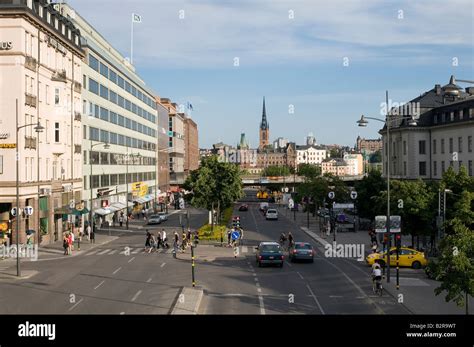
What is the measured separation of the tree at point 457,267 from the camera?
19.8 metres

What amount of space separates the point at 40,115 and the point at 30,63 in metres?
4.40

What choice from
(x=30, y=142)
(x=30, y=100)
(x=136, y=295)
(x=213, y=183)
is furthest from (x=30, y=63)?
(x=136, y=295)

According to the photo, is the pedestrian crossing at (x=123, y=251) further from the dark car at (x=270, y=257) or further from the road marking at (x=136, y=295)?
the road marking at (x=136, y=295)

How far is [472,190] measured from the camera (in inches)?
1649

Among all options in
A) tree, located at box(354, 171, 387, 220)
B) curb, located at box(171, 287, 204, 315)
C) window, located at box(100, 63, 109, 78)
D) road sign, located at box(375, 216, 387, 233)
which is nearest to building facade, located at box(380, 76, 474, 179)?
tree, located at box(354, 171, 387, 220)

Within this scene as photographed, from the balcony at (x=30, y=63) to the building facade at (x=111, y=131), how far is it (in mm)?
10204

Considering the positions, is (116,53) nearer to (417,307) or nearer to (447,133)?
(447,133)

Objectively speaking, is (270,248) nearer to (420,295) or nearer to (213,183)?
(420,295)

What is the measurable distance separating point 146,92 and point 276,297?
83.8 meters

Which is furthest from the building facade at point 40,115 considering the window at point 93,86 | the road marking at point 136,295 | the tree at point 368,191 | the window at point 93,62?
the tree at point 368,191

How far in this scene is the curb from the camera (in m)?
21.7
